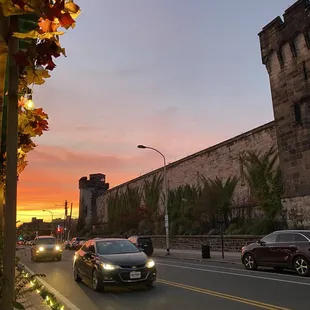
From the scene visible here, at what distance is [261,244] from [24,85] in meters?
15.4

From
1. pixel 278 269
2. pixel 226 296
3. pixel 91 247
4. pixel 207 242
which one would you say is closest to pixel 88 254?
pixel 91 247

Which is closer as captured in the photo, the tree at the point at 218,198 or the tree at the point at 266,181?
the tree at the point at 266,181

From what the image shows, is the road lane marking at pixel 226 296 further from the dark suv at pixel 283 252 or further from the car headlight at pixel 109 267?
the dark suv at pixel 283 252

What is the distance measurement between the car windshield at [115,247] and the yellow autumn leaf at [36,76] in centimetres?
969

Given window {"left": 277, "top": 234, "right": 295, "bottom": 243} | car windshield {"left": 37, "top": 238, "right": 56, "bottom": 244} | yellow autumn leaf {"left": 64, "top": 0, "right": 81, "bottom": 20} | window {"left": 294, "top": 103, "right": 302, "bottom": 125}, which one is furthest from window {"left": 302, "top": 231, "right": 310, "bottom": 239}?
car windshield {"left": 37, "top": 238, "right": 56, "bottom": 244}

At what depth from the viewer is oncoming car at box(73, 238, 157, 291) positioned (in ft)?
35.1

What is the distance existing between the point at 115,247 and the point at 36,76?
405 inches

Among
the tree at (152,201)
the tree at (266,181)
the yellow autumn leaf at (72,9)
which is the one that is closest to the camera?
the yellow autumn leaf at (72,9)

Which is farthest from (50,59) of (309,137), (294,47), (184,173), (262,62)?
(184,173)

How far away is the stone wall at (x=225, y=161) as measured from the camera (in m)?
29.8

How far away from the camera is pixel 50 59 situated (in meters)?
2.61

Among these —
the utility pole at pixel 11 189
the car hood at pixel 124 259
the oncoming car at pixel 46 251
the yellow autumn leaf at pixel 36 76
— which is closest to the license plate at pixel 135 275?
the car hood at pixel 124 259

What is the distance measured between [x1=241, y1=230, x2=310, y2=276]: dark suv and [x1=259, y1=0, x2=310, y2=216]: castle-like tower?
842 cm

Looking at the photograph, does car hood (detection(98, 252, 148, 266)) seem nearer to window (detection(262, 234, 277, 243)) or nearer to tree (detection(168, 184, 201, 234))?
window (detection(262, 234, 277, 243))
